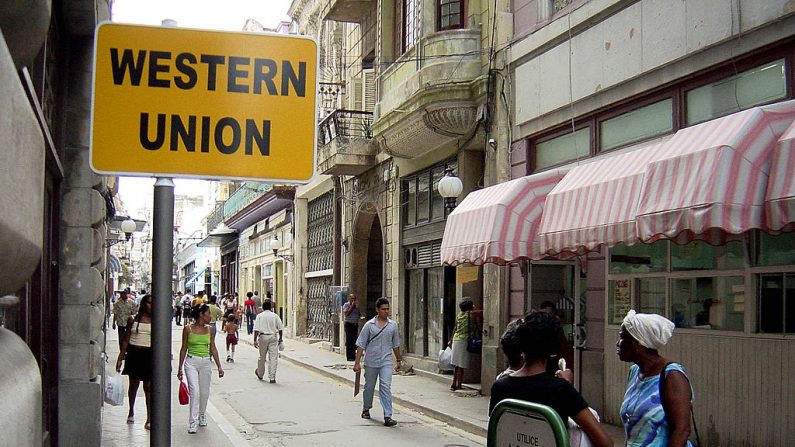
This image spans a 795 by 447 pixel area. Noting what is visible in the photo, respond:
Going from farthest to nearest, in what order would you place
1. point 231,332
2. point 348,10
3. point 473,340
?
point 348,10 < point 231,332 < point 473,340

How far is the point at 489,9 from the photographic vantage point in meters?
15.9

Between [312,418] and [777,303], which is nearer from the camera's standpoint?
[777,303]

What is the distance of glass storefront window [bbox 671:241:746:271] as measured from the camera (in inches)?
382

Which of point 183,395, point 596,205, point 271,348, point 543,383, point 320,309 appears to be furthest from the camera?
point 320,309

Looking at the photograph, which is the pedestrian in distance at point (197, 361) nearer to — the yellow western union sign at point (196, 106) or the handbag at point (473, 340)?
the handbag at point (473, 340)

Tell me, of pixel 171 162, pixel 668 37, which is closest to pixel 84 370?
pixel 171 162

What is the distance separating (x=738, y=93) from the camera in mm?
9625

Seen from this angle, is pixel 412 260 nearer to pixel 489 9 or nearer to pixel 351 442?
pixel 489 9

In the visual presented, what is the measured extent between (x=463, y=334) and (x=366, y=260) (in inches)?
374

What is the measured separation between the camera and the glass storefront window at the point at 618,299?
1155 centimetres

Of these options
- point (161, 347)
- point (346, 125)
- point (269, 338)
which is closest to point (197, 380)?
point (269, 338)

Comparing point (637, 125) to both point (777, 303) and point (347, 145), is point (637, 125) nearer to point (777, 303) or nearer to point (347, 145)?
point (777, 303)

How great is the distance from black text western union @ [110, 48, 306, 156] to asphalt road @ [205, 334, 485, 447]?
7.92 m

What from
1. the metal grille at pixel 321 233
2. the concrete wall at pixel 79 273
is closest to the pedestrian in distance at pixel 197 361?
the concrete wall at pixel 79 273
